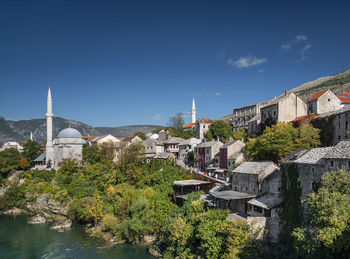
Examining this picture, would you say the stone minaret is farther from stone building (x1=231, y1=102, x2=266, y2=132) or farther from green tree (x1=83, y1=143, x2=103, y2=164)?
stone building (x1=231, y1=102, x2=266, y2=132)

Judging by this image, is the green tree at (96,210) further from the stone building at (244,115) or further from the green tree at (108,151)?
the stone building at (244,115)

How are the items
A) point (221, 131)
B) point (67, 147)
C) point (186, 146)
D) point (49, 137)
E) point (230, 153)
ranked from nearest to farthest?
point (230, 153) < point (186, 146) < point (221, 131) < point (67, 147) < point (49, 137)

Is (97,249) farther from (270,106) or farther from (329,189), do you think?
(270,106)

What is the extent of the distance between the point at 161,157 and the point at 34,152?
113 feet

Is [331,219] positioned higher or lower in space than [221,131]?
lower

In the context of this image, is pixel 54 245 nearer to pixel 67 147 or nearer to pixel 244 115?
pixel 67 147

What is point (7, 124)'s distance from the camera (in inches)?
7062

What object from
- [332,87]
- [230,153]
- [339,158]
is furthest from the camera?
[332,87]

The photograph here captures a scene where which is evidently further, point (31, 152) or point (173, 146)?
point (31, 152)

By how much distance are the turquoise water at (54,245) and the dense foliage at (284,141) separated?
61.1ft

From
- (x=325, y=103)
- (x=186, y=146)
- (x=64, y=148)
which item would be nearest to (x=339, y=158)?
(x=325, y=103)

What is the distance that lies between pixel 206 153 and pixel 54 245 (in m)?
28.0

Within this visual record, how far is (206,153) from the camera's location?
165ft

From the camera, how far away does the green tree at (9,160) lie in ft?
196
